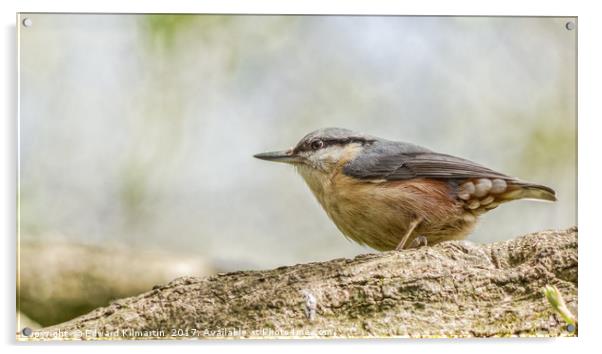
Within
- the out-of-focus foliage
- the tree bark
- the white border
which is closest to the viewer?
the tree bark

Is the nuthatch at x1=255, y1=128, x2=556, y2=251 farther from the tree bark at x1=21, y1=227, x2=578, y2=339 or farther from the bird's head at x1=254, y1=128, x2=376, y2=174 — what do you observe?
the tree bark at x1=21, y1=227, x2=578, y2=339

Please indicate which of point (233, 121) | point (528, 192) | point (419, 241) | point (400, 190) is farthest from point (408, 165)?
point (233, 121)

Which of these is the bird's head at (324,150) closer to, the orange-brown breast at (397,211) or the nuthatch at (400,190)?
the nuthatch at (400,190)

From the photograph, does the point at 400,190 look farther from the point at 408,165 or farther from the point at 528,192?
the point at 528,192

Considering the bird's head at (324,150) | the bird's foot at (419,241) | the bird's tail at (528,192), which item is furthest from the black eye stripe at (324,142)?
the bird's tail at (528,192)

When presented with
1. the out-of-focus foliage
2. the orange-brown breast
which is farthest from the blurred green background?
the orange-brown breast

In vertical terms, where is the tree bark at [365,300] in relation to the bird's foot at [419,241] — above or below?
below
